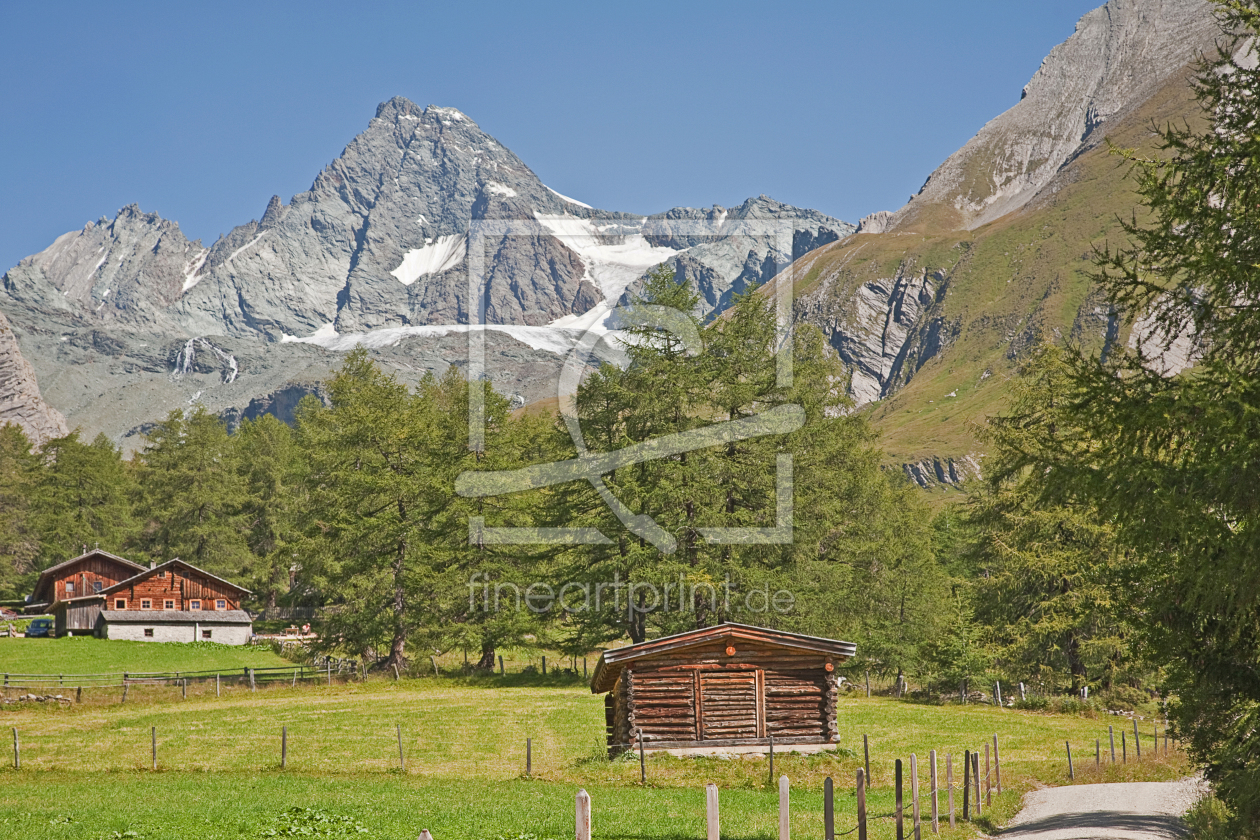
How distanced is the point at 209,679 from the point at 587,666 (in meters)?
20.9

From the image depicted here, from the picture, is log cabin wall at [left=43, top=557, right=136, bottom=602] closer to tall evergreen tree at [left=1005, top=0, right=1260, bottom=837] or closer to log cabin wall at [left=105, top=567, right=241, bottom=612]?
log cabin wall at [left=105, top=567, right=241, bottom=612]

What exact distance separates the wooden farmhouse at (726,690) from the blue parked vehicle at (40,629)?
50.2m

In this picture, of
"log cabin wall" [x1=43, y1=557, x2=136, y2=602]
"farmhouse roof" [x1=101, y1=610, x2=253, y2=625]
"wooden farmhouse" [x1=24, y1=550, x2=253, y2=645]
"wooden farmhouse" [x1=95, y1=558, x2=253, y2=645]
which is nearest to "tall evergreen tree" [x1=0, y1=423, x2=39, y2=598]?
"log cabin wall" [x1=43, y1=557, x2=136, y2=602]

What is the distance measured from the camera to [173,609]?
64.8m

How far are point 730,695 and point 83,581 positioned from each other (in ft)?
188

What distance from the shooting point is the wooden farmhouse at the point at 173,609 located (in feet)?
205

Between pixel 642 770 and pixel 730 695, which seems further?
pixel 730 695

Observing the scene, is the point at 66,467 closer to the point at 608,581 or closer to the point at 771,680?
the point at 608,581

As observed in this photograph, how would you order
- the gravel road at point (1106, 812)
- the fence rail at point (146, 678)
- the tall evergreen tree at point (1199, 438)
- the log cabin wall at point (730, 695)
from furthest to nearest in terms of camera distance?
the fence rail at point (146, 678), the log cabin wall at point (730, 695), the gravel road at point (1106, 812), the tall evergreen tree at point (1199, 438)

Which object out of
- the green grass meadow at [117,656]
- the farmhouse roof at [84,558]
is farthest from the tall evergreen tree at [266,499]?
the green grass meadow at [117,656]

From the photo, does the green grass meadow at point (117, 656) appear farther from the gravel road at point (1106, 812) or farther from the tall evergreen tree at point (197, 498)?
the gravel road at point (1106, 812)

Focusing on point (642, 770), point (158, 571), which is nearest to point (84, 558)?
point (158, 571)

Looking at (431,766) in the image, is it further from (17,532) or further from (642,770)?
(17,532)

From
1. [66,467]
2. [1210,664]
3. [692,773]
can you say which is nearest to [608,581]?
[692,773]
